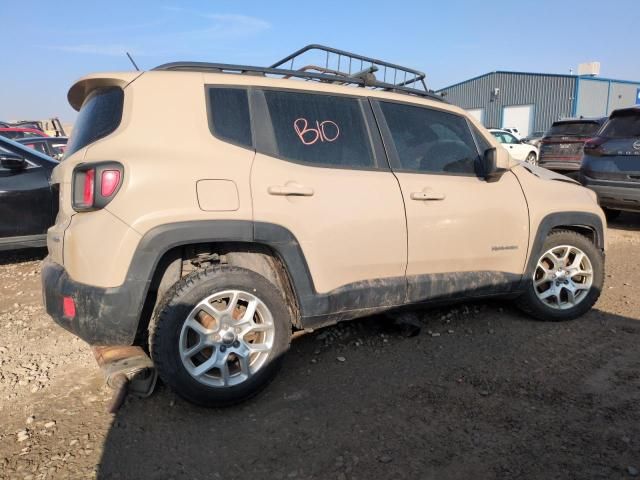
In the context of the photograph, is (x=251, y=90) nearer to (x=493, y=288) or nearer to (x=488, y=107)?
(x=493, y=288)

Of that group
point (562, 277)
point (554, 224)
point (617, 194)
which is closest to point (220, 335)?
point (554, 224)

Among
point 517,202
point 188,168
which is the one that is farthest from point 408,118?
point 188,168

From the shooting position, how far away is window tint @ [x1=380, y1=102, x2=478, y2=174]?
339cm

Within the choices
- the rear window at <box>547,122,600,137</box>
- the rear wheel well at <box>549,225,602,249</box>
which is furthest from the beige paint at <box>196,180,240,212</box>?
the rear window at <box>547,122,600,137</box>

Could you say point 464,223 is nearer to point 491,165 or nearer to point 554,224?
point 491,165

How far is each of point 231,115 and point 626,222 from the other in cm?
836

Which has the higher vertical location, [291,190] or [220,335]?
[291,190]

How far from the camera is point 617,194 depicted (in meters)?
6.95

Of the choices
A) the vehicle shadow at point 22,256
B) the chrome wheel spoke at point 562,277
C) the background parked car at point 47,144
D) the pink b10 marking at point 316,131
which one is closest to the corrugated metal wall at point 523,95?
the background parked car at point 47,144

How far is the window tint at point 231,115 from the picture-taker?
2777 millimetres

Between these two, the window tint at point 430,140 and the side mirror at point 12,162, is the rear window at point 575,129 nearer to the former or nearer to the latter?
the window tint at point 430,140

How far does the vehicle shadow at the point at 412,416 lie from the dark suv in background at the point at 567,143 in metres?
8.53

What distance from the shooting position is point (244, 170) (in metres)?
2.73

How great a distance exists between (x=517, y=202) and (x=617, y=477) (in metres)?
2.03
